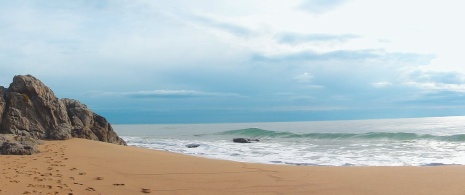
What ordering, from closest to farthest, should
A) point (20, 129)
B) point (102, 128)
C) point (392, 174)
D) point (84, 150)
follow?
point (392, 174) < point (84, 150) < point (20, 129) < point (102, 128)

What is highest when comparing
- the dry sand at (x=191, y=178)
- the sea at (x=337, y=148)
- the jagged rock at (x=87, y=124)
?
the jagged rock at (x=87, y=124)

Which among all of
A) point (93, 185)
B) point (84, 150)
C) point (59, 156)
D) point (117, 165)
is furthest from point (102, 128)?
point (93, 185)

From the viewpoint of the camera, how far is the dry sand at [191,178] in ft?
21.4

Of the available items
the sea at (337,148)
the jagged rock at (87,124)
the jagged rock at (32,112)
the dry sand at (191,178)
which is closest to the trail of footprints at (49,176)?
the dry sand at (191,178)

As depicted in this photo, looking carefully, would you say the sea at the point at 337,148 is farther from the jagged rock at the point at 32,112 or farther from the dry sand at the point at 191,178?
the jagged rock at the point at 32,112

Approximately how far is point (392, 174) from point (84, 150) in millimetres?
9053

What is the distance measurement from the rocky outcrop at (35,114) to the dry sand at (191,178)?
18.7 ft

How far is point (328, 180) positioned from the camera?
305 inches

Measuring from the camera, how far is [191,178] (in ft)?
25.0

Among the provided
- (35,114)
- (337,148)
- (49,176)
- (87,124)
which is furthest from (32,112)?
(337,148)

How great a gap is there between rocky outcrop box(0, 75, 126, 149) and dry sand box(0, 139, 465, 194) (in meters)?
5.70

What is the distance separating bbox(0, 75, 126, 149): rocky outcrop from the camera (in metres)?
14.8

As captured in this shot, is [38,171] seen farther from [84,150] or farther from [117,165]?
[84,150]

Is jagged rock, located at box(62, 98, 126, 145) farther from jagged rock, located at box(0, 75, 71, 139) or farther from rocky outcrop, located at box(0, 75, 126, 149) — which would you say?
jagged rock, located at box(0, 75, 71, 139)
